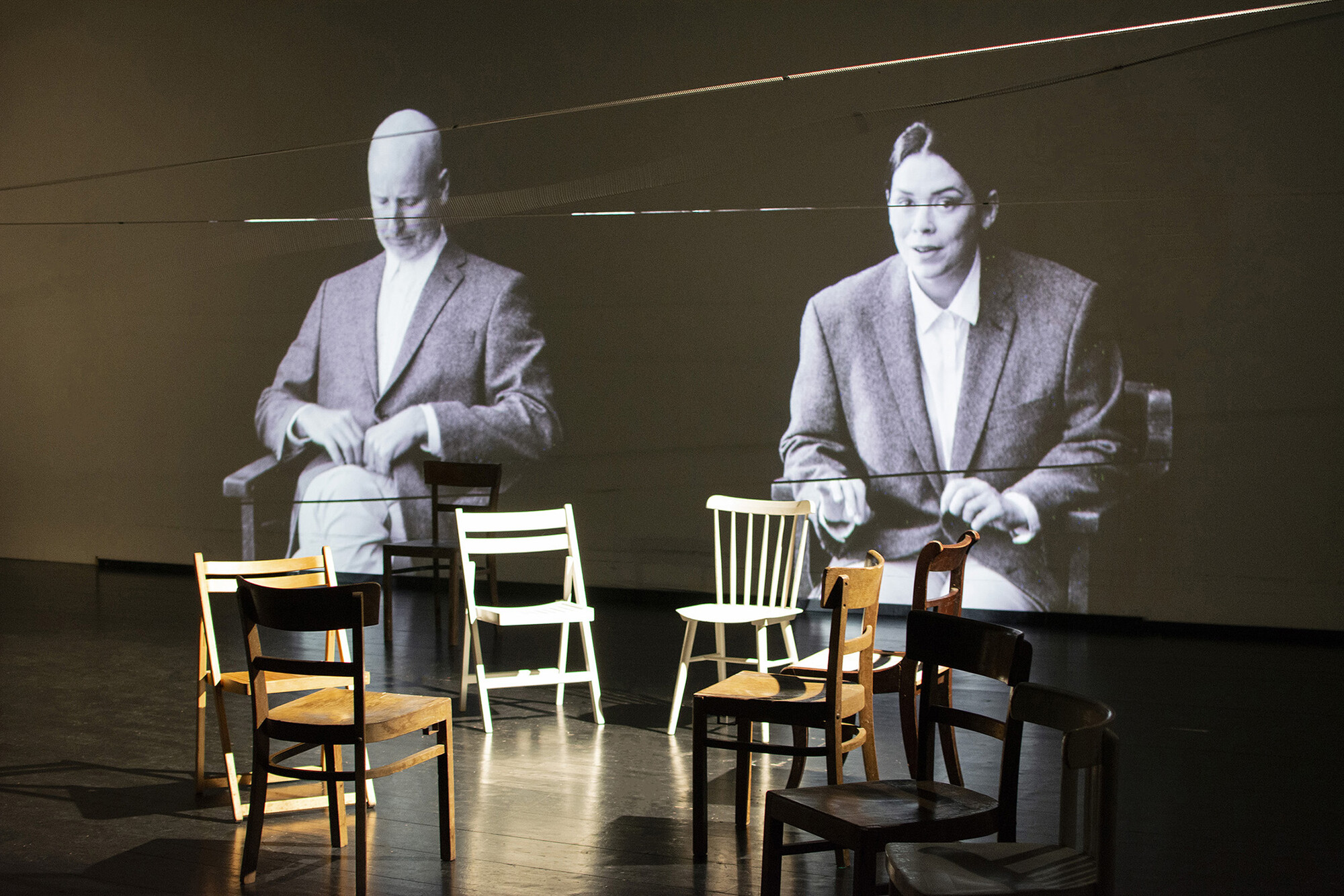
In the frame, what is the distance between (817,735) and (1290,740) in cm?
150

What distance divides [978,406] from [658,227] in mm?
1964

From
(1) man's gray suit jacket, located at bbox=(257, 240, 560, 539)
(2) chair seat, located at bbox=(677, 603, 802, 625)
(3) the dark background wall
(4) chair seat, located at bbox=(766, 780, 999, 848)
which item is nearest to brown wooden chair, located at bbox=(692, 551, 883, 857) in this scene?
(4) chair seat, located at bbox=(766, 780, 999, 848)

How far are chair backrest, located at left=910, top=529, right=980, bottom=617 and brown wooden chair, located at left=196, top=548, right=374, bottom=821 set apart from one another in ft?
4.79

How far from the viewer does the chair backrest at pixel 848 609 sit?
2572 millimetres

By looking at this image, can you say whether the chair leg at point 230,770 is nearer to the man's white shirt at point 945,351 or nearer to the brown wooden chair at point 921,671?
the brown wooden chair at point 921,671

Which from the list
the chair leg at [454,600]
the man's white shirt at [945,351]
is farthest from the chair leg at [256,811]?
the man's white shirt at [945,351]

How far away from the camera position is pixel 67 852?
279 cm

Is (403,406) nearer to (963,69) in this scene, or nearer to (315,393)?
(315,393)

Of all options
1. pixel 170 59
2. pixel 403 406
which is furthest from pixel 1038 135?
pixel 170 59

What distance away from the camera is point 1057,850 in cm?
177

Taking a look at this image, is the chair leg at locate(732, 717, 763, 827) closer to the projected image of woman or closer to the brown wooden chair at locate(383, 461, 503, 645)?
the brown wooden chair at locate(383, 461, 503, 645)

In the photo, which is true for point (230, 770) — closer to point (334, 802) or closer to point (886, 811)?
point (334, 802)

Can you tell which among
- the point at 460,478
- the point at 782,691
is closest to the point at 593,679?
the point at 782,691

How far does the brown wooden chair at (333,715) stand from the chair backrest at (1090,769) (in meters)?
1.35
